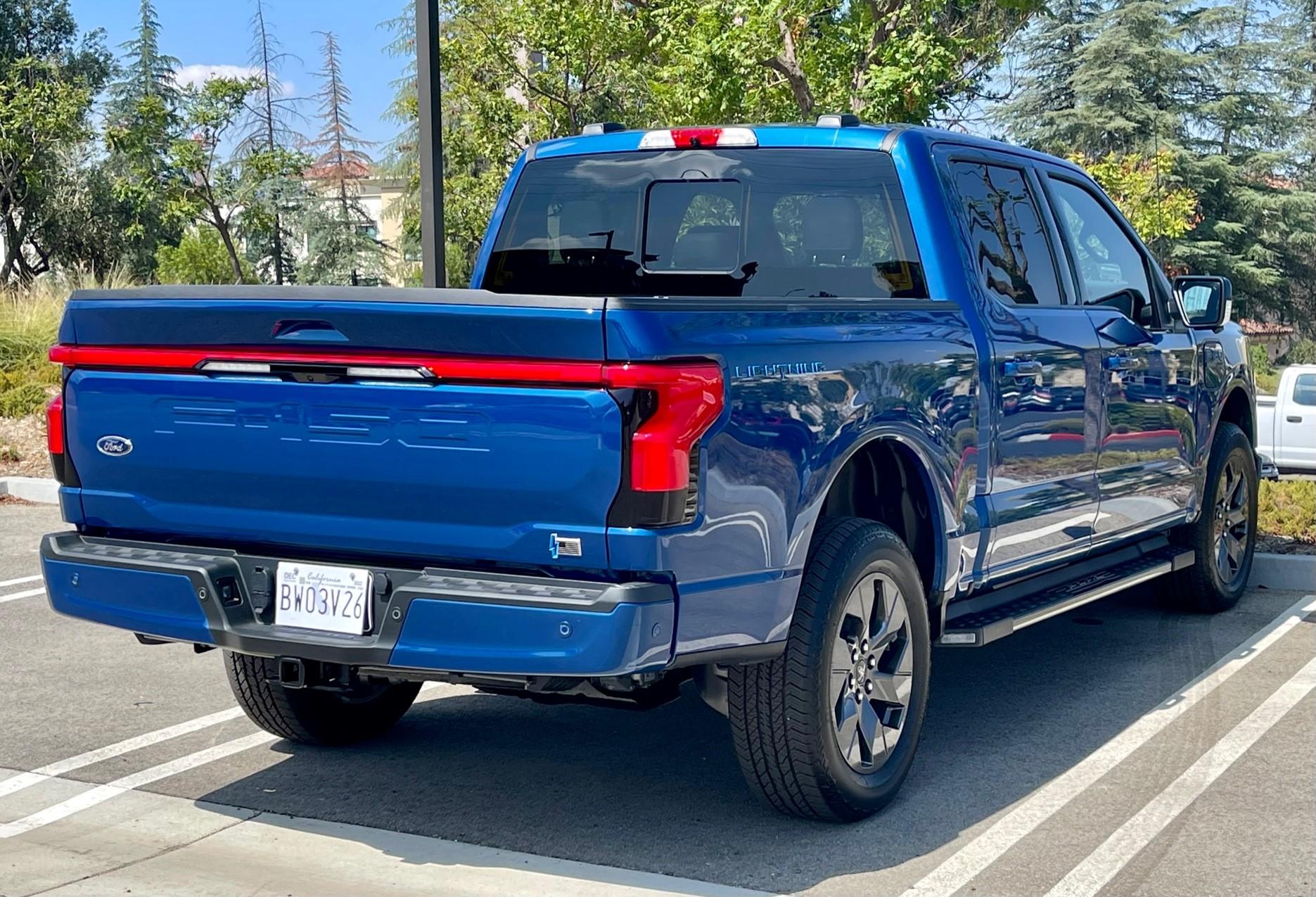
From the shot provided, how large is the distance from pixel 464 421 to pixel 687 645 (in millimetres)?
788

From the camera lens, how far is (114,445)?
435cm

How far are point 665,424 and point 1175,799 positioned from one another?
7.51 ft

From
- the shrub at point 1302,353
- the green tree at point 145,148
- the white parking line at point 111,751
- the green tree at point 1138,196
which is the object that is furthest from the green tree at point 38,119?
Result: the shrub at point 1302,353

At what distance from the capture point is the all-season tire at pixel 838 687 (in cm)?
433

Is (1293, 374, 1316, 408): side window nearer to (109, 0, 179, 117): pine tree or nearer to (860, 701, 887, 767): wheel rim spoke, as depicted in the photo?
(860, 701, 887, 767): wheel rim spoke

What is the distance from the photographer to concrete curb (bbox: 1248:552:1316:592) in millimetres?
8539

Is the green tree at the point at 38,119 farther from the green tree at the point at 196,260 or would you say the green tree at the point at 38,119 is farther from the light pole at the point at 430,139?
the light pole at the point at 430,139

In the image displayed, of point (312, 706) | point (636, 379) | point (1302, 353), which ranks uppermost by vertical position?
point (636, 379)

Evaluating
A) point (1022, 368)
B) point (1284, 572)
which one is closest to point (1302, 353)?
point (1284, 572)

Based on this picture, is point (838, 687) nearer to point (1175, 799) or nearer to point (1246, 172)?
point (1175, 799)

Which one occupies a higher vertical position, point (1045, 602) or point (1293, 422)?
point (1045, 602)

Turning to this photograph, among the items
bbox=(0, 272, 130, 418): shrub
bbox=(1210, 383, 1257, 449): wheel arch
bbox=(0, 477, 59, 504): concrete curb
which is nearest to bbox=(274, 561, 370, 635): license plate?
bbox=(1210, 383, 1257, 449): wheel arch

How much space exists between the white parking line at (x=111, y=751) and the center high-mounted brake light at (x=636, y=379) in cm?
198

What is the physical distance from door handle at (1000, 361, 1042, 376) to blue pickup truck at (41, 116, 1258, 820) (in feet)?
0.06
